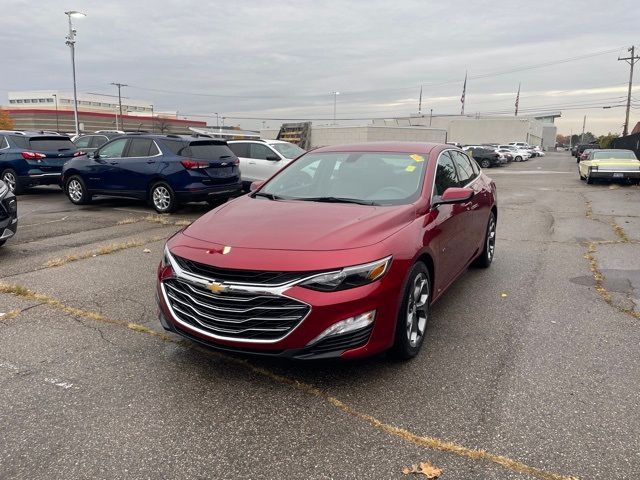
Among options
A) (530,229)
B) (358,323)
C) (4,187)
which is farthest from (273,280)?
(530,229)

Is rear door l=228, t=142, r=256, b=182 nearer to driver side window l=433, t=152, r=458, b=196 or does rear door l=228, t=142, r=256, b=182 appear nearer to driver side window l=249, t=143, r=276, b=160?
driver side window l=249, t=143, r=276, b=160

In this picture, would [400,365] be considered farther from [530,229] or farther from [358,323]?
[530,229]

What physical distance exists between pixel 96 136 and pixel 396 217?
14971 mm

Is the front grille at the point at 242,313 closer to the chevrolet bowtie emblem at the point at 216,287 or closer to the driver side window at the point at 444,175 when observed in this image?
the chevrolet bowtie emblem at the point at 216,287

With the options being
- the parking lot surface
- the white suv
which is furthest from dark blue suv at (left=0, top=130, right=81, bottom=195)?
the parking lot surface

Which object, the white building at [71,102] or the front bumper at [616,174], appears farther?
the white building at [71,102]

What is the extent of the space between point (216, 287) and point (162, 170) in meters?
7.84

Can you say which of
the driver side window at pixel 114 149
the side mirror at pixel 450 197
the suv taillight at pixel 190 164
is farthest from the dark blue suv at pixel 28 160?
the side mirror at pixel 450 197

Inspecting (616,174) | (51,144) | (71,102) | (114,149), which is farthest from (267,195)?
(71,102)

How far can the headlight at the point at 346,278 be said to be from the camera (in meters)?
3.06

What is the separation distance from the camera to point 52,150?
1327cm

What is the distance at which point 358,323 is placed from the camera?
3133mm

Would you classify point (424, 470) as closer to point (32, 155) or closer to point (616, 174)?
point (32, 155)

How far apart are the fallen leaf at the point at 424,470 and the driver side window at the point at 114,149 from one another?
10210mm
